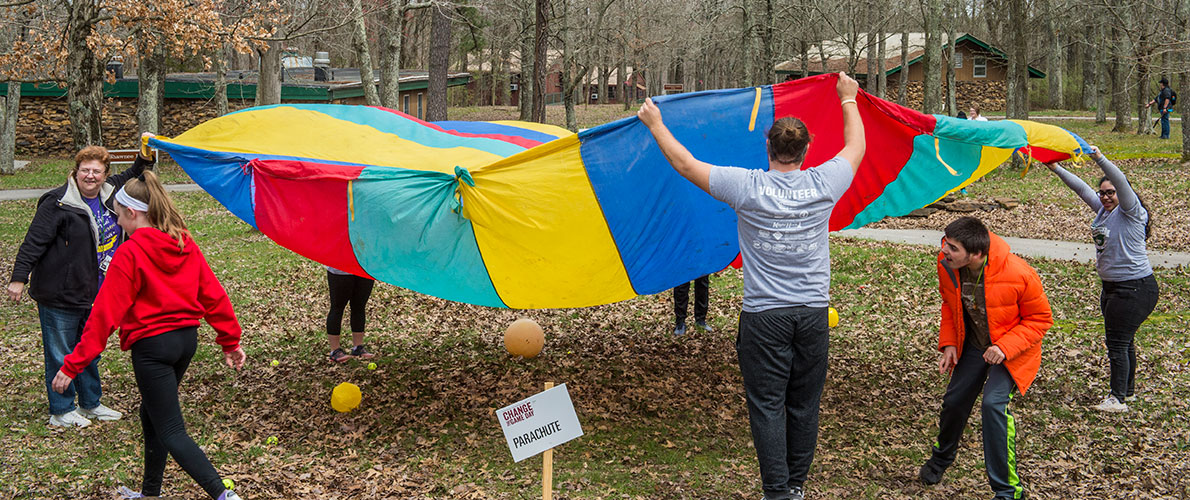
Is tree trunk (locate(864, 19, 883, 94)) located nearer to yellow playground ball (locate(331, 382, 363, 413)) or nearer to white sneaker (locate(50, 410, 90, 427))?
yellow playground ball (locate(331, 382, 363, 413))

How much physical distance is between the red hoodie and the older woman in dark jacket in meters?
1.66

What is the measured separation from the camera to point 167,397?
14.1 ft

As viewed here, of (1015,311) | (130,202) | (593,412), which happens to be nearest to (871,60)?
(593,412)

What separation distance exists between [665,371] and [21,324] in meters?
6.48

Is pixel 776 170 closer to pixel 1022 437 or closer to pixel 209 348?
pixel 1022 437

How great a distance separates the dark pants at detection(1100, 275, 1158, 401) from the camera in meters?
5.94

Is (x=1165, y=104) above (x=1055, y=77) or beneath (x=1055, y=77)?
beneath

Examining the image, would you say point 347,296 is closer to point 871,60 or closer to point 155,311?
point 155,311

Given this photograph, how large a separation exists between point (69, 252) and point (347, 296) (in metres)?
2.04

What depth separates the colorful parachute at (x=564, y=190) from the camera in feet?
16.9

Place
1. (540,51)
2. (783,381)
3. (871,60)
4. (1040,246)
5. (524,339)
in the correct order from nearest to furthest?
1. (783,381)
2. (524,339)
3. (1040,246)
4. (540,51)
5. (871,60)

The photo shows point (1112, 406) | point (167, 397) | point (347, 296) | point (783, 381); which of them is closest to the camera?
point (783, 381)

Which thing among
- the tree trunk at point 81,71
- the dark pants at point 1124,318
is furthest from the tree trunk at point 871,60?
the dark pants at point 1124,318

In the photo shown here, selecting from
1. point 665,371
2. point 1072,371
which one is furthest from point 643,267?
point 1072,371
